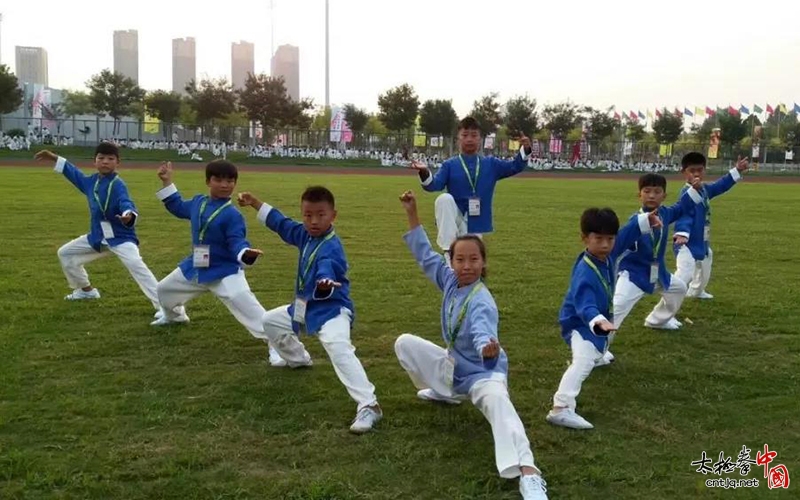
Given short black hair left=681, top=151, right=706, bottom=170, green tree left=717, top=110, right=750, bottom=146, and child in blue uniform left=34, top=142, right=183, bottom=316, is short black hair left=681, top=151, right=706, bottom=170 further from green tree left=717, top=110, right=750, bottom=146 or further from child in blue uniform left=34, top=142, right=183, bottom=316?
green tree left=717, top=110, right=750, bottom=146

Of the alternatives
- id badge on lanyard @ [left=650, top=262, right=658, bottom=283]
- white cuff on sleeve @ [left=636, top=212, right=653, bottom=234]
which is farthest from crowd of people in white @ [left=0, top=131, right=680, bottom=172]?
white cuff on sleeve @ [left=636, top=212, right=653, bottom=234]

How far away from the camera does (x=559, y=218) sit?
1659cm

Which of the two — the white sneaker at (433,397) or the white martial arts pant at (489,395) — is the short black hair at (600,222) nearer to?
the white martial arts pant at (489,395)

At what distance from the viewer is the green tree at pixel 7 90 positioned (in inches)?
1943

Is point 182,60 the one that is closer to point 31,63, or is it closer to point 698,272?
point 31,63

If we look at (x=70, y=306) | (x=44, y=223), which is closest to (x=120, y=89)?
(x=44, y=223)

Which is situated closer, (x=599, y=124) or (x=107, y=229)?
(x=107, y=229)

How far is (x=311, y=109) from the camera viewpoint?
6069 cm

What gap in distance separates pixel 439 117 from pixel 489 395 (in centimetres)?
5590

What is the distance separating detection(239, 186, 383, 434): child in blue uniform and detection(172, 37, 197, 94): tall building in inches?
4474

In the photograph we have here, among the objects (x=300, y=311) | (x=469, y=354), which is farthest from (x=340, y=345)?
(x=469, y=354)

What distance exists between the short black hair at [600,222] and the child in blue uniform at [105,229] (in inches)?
174

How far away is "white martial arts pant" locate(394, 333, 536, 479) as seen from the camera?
3623 millimetres

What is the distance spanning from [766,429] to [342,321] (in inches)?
111
